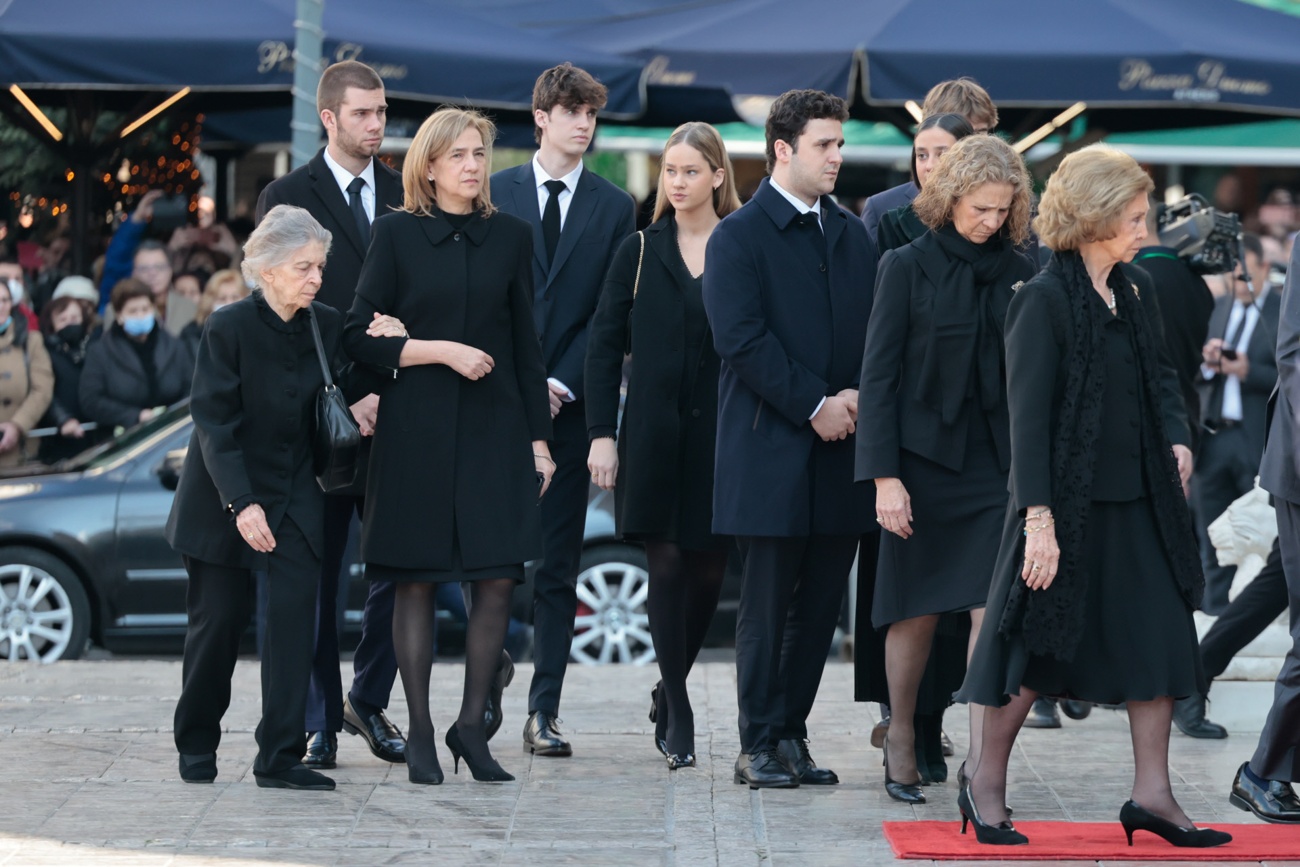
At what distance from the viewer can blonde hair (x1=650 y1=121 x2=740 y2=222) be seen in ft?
21.7

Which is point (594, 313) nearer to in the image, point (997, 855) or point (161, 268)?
point (997, 855)

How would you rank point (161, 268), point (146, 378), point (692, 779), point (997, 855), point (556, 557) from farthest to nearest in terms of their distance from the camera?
1. point (161, 268)
2. point (146, 378)
3. point (556, 557)
4. point (692, 779)
5. point (997, 855)

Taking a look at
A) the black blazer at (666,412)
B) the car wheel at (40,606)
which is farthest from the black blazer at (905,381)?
the car wheel at (40,606)

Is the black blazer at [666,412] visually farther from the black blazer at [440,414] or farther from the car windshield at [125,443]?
the car windshield at [125,443]

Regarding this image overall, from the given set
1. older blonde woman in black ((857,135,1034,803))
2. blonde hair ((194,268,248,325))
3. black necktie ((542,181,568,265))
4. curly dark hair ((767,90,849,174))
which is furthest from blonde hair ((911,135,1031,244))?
blonde hair ((194,268,248,325))

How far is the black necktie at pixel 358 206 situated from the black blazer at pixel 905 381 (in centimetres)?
183

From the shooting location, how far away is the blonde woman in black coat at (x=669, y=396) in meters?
6.63

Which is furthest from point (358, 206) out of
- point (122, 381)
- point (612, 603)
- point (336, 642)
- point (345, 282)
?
point (122, 381)

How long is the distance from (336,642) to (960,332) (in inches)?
90.3

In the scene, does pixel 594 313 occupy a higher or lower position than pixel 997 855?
higher

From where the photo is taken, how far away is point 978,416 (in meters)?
6.01

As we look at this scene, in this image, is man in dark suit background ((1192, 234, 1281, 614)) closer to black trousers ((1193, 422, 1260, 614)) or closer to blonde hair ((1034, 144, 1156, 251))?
black trousers ((1193, 422, 1260, 614))

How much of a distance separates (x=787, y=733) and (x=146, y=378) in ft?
20.0

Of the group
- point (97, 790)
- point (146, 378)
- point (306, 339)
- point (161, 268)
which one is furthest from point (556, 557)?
point (161, 268)
